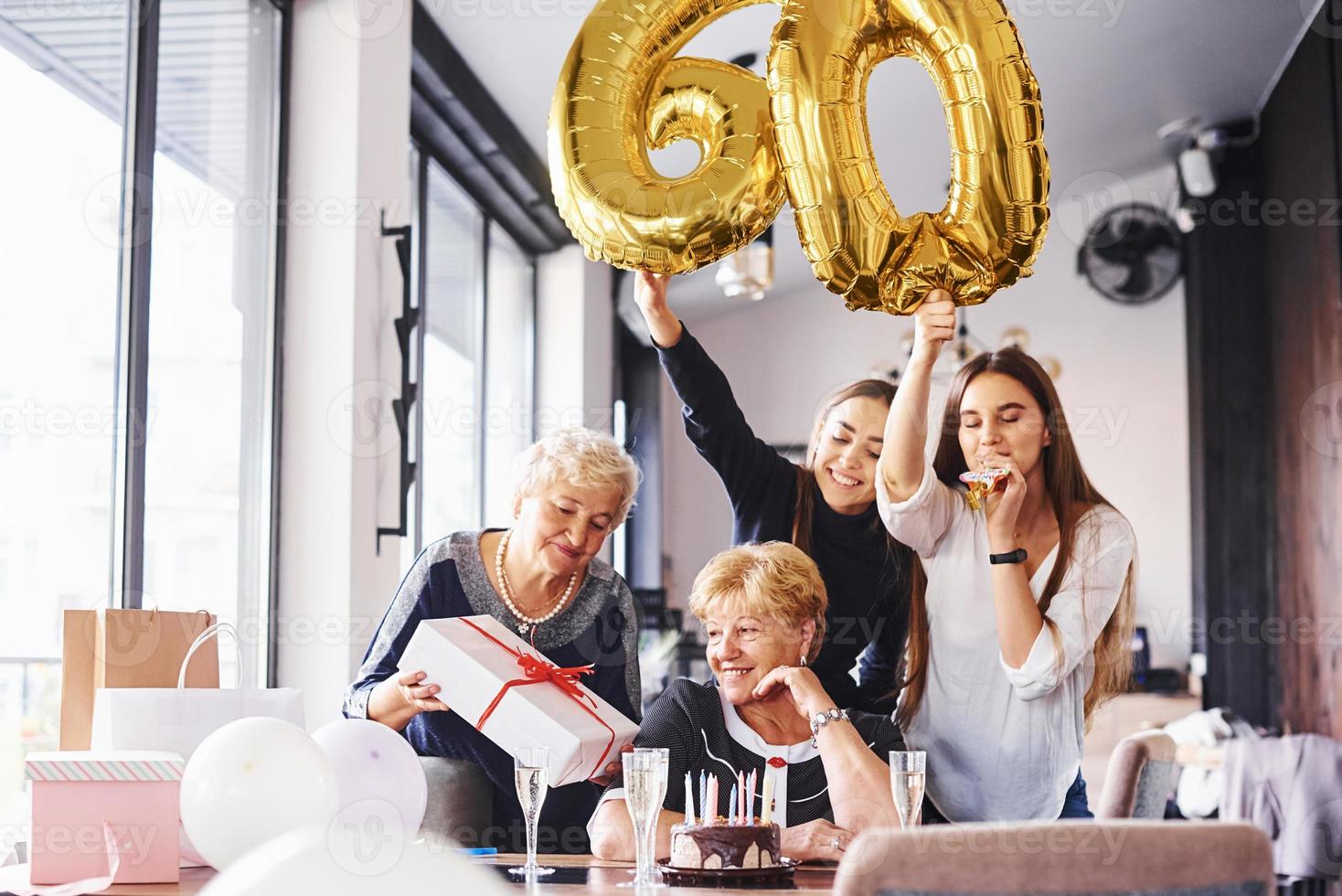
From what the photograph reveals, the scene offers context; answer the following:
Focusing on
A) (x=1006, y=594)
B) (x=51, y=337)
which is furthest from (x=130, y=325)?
(x=1006, y=594)

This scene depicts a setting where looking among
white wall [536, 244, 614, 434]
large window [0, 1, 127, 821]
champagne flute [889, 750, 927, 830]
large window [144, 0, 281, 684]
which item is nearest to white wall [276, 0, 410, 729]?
large window [144, 0, 281, 684]

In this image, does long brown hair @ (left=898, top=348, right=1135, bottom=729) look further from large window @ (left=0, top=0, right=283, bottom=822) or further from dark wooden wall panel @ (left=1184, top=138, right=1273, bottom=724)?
dark wooden wall panel @ (left=1184, top=138, right=1273, bottom=724)

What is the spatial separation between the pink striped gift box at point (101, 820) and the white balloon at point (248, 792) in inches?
1.3

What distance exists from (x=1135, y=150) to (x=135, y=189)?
4.59m

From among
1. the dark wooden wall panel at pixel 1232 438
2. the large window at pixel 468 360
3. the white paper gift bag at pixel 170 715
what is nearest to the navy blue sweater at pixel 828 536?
the white paper gift bag at pixel 170 715

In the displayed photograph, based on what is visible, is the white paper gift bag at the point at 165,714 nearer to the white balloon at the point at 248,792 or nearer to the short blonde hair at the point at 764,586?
the white balloon at the point at 248,792

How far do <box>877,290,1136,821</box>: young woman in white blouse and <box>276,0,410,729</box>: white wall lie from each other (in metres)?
1.45

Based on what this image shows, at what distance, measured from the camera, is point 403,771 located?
5.62 feet

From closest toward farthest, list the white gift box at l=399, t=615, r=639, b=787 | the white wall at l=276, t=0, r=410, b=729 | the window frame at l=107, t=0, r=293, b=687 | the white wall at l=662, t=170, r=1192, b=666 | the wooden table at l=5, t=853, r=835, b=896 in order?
the wooden table at l=5, t=853, r=835, b=896 → the white gift box at l=399, t=615, r=639, b=787 → the window frame at l=107, t=0, r=293, b=687 → the white wall at l=276, t=0, r=410, b=729 → the white wall at l=662, t=170, r=1192, b=666

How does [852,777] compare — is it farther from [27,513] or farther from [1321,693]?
[1321,693]

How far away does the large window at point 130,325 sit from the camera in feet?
7.03

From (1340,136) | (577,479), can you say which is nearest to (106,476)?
(577,479)

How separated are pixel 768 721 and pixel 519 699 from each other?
Result: 35cm

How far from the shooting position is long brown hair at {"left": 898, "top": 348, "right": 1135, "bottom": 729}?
6.55ft
